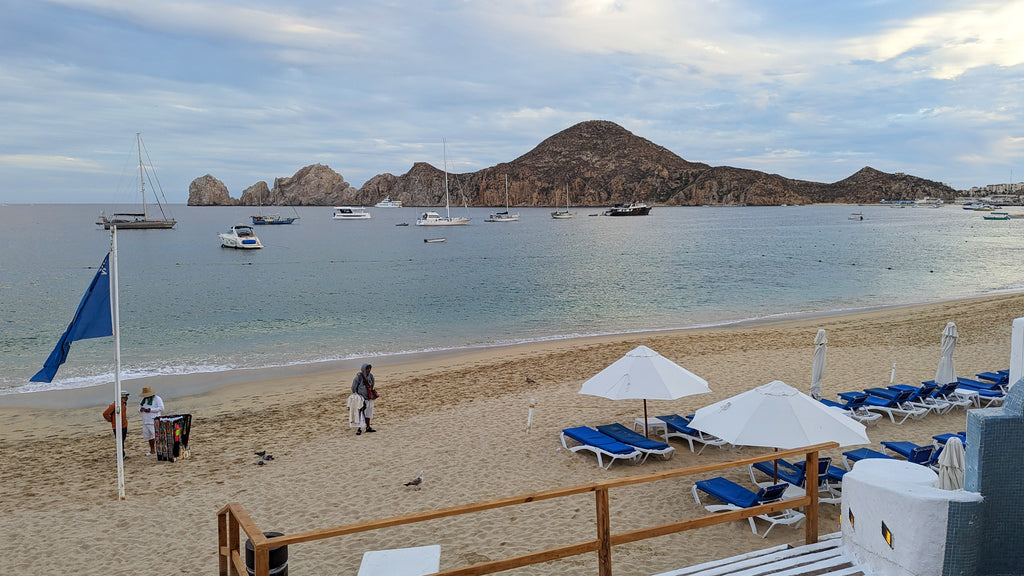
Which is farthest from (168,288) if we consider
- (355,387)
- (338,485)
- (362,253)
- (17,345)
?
(338,485)

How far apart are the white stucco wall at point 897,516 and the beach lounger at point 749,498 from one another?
2.55m

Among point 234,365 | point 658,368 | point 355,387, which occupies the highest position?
point 658,368

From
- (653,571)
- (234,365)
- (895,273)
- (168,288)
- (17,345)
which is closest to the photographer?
(653,571)

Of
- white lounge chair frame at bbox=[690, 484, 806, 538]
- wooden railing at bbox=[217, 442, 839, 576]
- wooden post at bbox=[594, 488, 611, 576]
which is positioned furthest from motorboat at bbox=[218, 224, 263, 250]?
wooden post at bbox=[594, 488, 611, 576]

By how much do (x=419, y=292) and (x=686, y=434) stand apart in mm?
30352

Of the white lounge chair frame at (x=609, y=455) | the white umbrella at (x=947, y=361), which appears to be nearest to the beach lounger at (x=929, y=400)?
the white umbrella at (x=947, y=361)

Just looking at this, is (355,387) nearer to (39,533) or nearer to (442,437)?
(442,437)

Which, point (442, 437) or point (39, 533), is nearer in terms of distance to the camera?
point (39, 533)

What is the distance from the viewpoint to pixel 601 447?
998 centimetres

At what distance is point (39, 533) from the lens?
825cm

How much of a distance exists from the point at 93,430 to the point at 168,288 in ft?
105

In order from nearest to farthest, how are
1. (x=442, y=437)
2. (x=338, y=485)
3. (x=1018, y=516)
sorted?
(x=1018, y=516) < (x=338, y=485) < (x=442, y=437)

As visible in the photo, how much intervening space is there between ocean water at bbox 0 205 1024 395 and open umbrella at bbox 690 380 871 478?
1652cm

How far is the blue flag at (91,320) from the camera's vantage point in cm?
852
